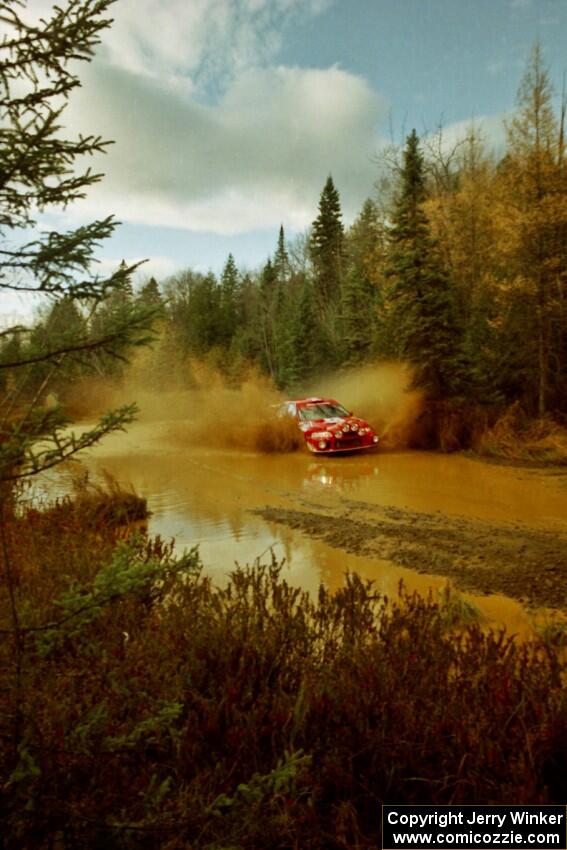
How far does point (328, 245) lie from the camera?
5316 centimetres

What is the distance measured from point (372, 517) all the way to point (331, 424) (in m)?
7.58

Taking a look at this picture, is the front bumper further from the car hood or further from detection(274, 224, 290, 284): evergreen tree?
detection(274, 224, 290, 284): evergreen tree

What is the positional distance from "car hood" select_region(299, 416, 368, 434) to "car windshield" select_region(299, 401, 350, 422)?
0.23m

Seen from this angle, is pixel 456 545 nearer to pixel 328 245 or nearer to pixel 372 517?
pixel 372 517

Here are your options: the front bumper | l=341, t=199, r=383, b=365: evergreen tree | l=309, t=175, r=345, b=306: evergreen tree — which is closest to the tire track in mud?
the front bumper

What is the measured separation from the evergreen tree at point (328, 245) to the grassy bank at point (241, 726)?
163ft

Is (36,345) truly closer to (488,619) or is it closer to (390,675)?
(390,675)

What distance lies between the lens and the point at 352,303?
3481cm

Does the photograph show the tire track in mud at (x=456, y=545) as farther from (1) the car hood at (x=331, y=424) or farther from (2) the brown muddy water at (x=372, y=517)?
(1) the car hood at (x=331, y=424)

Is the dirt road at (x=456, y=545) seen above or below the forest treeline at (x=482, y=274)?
below

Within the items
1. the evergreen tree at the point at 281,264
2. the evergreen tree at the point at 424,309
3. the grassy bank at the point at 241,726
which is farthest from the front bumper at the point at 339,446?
the evergreen tree at the point at 281,264

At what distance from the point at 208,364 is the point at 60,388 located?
4661cm

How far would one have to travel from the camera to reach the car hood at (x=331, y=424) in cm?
1745

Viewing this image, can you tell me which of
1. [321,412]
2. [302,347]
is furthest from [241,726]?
[302,347]
